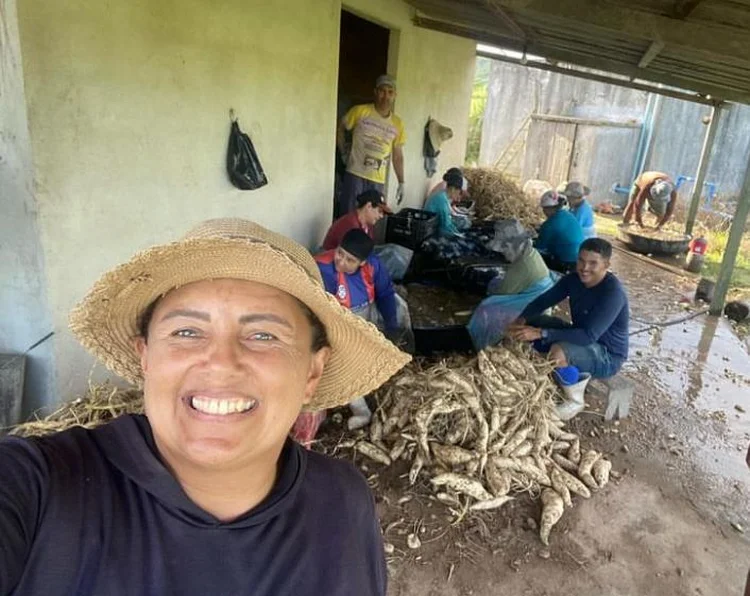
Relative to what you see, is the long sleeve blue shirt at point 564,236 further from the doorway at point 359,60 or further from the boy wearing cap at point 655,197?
the boy wearing cap at point 655,197

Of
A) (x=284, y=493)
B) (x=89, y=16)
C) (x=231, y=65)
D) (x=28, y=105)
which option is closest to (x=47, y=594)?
(x=284, y=493)

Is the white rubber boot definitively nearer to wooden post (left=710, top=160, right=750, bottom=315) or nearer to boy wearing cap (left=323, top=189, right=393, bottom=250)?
boy wearing cap (left=323, top=189, right=393, bottom=250)

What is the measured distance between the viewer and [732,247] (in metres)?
6.37

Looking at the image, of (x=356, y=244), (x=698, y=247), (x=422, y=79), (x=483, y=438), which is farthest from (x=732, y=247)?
(x=356, y=244)

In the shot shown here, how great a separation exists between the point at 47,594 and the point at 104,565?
0.08 m

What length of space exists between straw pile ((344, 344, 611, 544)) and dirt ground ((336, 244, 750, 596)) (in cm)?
10

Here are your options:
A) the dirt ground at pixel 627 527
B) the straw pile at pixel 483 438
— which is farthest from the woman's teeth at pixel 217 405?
the straw pile at pixel 483 438

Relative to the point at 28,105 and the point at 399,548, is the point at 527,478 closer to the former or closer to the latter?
the point at 399,548

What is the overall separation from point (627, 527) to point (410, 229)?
12.5 feet

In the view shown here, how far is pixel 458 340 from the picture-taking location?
4.22m

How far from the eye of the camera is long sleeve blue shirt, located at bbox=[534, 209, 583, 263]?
5828mm

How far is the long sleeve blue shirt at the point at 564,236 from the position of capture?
5.83 meters

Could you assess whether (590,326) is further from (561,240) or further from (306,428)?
(561,240)

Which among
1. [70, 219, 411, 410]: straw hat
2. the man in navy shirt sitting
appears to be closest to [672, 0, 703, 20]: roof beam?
the man in navy shirt sitting
